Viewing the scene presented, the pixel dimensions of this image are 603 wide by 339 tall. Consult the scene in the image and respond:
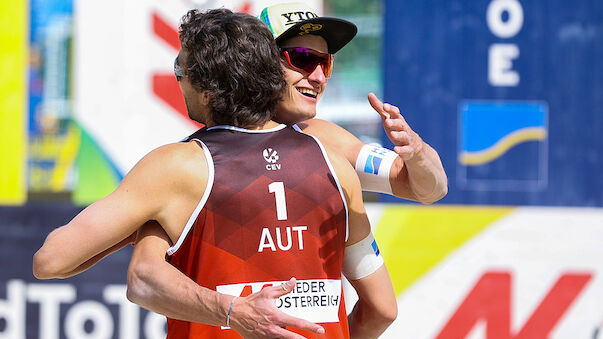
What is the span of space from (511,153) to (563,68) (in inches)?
24.1

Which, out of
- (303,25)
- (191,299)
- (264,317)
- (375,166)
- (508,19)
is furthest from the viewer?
(508,19)

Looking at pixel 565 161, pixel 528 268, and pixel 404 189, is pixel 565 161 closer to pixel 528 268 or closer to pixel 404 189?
Answer: pixel 528 268

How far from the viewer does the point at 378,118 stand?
5176mm

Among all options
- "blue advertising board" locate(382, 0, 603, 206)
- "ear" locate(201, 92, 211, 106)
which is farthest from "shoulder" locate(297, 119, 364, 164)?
"blue advertising board" locate(382, 0, 603, 206)

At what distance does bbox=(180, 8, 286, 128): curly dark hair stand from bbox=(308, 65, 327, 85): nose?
0.29m

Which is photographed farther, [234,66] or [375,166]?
[375,166]

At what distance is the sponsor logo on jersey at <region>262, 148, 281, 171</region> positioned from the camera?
7.14 feet

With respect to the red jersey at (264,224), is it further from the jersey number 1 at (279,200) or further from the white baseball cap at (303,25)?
the white baseball cap at (303,25)

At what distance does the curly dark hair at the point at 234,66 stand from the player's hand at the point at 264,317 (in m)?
0.50

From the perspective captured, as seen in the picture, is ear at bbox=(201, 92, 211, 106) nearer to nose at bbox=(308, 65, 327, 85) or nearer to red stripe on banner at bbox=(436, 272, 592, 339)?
nose at bbox=(308, 65, 327, 85)

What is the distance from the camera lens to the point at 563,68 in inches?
204

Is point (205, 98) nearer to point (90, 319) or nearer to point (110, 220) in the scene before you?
point (110, 220)

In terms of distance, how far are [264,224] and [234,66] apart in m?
0.41

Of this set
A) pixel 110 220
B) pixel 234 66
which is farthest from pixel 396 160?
pixel 110 220
